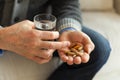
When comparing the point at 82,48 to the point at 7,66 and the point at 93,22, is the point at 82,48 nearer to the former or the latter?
the point at 7,66

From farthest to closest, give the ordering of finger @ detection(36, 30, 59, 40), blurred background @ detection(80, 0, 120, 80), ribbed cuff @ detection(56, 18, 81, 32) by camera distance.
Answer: blurred background @ detection(80, 0, 120, 80) < ribbed cuff @ detection(56, 18, 81, 32) < finger @ detection(36, 30, 59, 40)

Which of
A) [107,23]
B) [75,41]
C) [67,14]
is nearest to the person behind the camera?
[75,41]

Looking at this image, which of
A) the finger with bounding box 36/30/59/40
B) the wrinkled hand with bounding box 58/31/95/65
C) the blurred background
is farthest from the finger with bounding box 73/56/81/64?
the blurred background

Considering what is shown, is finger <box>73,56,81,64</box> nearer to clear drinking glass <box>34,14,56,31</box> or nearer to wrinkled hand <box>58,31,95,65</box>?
wrinkled hand <box>58,31,95,65</box>

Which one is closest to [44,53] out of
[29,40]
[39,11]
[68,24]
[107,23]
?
[29,40]

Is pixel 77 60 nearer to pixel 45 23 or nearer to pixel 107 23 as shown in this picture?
pixel 45 23

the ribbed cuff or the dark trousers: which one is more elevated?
the ribbed cuff

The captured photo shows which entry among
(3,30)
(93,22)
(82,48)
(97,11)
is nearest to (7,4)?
(3,30)
